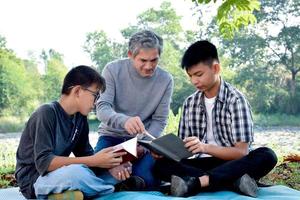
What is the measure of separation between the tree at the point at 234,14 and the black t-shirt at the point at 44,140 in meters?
1.27

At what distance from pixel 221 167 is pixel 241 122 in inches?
12.0

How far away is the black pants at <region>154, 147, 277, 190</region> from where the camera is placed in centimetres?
255

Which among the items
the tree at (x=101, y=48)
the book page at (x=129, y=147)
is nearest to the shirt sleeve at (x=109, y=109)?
the book page at (x=129, y=147)

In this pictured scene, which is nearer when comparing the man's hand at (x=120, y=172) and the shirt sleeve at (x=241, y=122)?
the man's hand at (x=120, y=172)

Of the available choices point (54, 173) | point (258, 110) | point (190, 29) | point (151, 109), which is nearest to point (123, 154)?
point (54, 173)

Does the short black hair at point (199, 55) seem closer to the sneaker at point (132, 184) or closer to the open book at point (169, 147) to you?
the open book at point (169, 147)

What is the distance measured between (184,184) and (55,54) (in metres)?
4.97

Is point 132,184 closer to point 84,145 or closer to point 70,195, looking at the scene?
point 84,145

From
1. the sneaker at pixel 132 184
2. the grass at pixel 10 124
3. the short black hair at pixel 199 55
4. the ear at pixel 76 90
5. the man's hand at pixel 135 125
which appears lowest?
the grass at pixel 10 124

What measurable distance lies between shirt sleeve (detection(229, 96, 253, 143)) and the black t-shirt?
0.81 m

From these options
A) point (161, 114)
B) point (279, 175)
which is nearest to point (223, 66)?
point (279, 175)

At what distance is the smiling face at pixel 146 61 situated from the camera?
2939mm

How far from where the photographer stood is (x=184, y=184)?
97.9 inches

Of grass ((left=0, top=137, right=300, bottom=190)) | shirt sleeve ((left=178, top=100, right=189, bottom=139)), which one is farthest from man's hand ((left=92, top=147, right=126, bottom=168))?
grass ((left=0, top=137, right=300, bottom=190))
